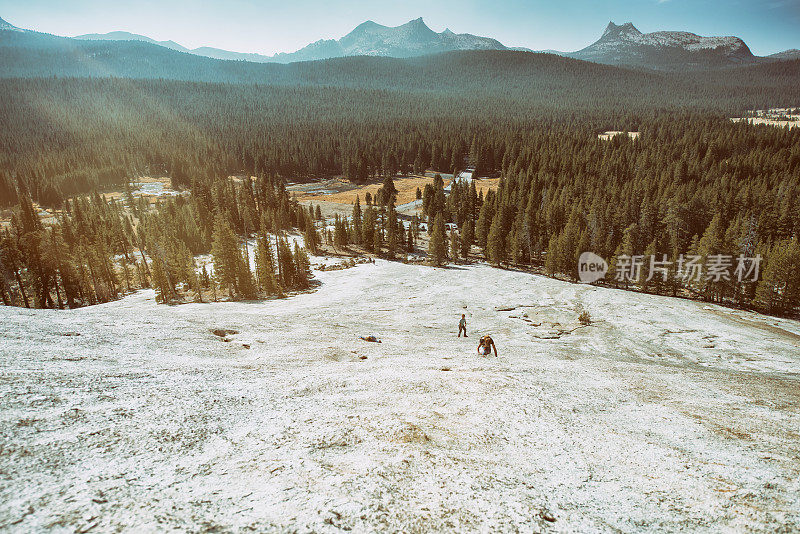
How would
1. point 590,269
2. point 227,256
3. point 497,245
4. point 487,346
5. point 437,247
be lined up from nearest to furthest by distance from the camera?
point 487,346, point 227,256, point 590,269, point 437,247, point 497,245

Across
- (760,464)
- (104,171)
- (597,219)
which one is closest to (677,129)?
(597,219)

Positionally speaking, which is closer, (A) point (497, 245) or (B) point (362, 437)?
(B) point (362, 437)

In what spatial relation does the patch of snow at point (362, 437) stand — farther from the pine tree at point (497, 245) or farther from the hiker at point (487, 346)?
the pine tree at point (497, 245)

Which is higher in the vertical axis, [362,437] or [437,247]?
[362,437]

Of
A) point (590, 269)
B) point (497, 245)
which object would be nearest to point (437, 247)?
point (497, 245)

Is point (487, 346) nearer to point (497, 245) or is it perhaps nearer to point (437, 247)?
point (437, 247)

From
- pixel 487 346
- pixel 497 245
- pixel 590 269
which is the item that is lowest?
pixel 590 269

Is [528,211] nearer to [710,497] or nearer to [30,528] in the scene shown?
[710,497]

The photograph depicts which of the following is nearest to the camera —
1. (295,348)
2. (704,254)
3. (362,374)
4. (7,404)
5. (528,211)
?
(7,404)
